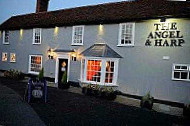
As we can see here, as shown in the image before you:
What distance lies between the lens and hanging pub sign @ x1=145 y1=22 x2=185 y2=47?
44.0ft

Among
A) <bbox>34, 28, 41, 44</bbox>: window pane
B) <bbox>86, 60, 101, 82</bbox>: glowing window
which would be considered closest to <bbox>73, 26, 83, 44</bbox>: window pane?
<bbox>86, 60, 101, 82</bbox>: glowing window

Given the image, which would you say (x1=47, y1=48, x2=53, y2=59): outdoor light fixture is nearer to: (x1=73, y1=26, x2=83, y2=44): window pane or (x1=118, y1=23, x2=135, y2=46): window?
(x1=73, y1=26, x2=83, y2=44): window pane

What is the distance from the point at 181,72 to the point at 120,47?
4.61 m

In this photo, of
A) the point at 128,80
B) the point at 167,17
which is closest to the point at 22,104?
the point at 128,80

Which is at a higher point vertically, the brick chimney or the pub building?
the brick chimney

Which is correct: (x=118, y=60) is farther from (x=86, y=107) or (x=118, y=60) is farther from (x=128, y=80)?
(x=86, y=107)

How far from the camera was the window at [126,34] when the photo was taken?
49.8ft

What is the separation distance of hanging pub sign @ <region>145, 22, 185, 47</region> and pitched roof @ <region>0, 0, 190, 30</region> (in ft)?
2.33

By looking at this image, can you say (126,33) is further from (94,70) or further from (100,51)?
(94,70)

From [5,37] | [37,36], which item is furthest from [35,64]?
[5,37]

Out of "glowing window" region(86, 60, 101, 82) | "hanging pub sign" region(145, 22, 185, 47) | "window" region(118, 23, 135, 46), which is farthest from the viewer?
"glowing window" region(86, 60, 101, 82)

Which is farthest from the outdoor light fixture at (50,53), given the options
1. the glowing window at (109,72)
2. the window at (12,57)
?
the glowing window at (109,72)

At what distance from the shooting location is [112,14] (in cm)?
1698

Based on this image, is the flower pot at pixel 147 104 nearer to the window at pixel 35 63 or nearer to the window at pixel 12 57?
the window at pixel 35 63
